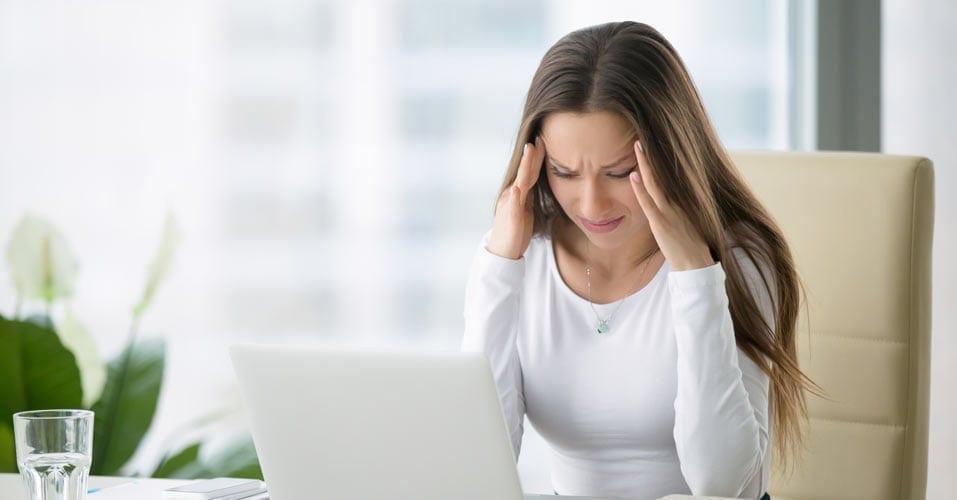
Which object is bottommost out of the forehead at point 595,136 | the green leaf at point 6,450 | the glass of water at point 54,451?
the green leaf at point 6,450

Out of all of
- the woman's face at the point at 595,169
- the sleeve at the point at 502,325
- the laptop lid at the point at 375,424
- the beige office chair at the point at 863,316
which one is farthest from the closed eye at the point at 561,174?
the laptop lid at the point at 375,424

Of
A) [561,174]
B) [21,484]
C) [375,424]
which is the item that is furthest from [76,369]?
[375,424]

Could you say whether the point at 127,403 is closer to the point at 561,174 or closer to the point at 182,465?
the point at 182,465

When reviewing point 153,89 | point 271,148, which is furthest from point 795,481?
point 153,89

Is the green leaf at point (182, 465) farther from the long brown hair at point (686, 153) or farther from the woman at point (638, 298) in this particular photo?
the long brown hair at point (686, 153)

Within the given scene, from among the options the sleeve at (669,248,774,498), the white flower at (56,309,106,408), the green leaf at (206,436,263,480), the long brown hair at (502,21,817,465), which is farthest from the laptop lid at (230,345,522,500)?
the white flower at (56,309,106,408)

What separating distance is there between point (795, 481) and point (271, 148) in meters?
1.50

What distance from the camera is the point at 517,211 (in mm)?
1597

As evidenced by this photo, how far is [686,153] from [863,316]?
359 mm

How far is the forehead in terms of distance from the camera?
148cm

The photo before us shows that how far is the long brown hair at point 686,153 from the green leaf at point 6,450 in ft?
4.59

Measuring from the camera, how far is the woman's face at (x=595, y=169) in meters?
1.48

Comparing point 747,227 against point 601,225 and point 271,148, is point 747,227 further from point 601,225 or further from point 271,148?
point 271,148

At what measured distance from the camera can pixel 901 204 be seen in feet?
5.14
